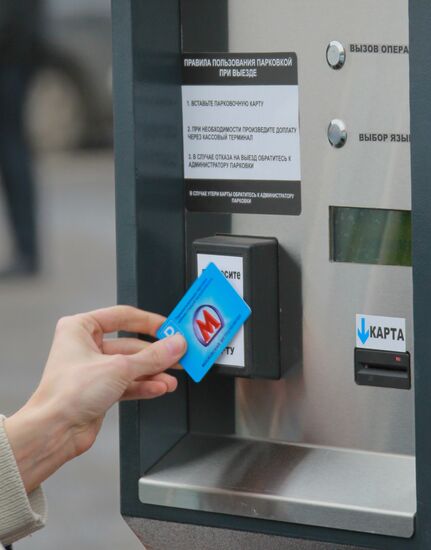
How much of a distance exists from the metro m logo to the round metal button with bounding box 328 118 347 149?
0.31 meters

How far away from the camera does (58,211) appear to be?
9289 millimetres

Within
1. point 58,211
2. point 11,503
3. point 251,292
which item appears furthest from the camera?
point 58,211

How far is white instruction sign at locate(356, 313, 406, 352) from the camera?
1.94 meters

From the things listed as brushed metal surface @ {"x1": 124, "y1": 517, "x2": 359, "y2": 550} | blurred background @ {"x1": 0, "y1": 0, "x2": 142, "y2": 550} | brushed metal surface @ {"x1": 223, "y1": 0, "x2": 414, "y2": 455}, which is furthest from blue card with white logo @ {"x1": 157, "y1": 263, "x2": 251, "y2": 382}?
blurred background @ {"x1": 0, "y1": 0, "x2": 142, "y2": 550}

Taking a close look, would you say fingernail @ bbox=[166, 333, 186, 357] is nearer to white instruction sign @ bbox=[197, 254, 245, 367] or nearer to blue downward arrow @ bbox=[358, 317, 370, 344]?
white instruction sign @ bbox=[197, 254, 245, 367]

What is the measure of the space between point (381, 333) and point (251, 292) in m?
0.21

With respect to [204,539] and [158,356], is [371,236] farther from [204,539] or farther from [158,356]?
[204,539]

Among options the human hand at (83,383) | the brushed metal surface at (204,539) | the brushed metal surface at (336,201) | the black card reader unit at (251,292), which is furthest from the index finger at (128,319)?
the brushed metal surface at (204,539)

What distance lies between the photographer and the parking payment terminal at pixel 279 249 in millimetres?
1926

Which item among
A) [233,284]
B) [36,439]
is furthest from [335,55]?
[36,439]

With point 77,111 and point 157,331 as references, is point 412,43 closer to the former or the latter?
point 157,331

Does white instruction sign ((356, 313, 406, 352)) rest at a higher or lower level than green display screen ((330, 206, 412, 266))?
lower

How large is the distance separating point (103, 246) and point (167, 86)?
20.6 feet

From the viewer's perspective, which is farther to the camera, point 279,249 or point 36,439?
point 279,249
